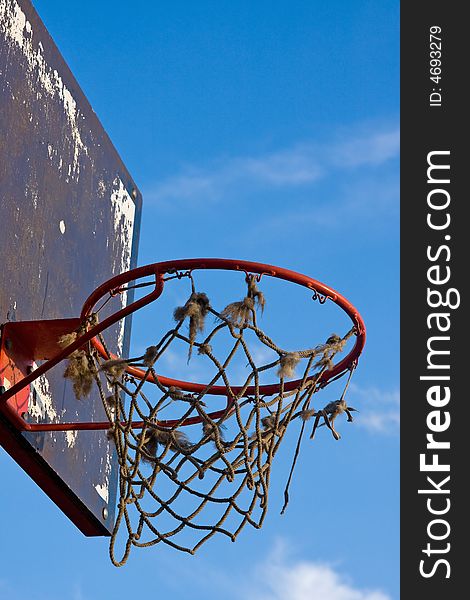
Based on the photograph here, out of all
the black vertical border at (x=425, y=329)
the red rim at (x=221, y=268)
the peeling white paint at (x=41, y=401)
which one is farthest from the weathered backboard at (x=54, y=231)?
the black vertical border at (x=425, y=329)

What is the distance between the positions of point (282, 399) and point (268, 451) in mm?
178

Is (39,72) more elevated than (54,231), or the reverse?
(39,72)

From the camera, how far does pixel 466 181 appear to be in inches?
218

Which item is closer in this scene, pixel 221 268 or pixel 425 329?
pixel 221 268

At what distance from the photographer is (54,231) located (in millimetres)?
4254

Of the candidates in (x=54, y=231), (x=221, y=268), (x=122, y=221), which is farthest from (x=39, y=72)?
(x=221, y=268)

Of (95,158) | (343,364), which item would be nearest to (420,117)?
(95,158)

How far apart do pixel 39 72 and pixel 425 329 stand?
221 centimetres

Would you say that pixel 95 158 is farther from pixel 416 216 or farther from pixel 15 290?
pixel 416 216

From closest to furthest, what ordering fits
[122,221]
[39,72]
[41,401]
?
[41,401]
[39,72]
[122,221]

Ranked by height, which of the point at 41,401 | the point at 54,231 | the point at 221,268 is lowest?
the point at 41,401

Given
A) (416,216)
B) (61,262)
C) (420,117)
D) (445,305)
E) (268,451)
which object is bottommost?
(268,451)

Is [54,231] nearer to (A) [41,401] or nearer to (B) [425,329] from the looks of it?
(A) [41,401]

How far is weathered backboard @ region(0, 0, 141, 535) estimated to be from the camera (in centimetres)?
392
